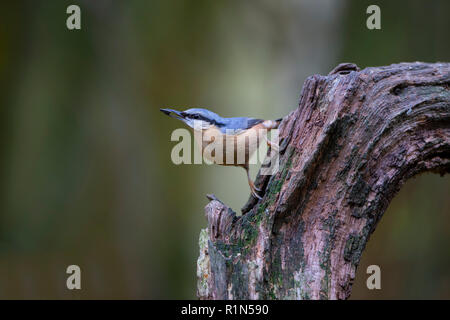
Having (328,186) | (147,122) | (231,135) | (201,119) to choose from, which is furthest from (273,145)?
(147,122)

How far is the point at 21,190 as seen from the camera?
546cm

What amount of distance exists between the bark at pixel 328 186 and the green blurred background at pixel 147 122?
11.3 feet

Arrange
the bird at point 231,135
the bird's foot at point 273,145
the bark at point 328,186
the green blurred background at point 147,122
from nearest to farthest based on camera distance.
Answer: the bark at point 328,186 < the bird's foot at point 273,145 < the bird at point 231,135 < the green blurred background at point 147,122

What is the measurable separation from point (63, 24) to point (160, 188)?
2.83 m

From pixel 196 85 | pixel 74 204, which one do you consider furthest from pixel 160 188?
pixel 196 85

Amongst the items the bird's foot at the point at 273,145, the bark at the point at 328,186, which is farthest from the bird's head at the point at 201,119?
the bark at the point at 328,186

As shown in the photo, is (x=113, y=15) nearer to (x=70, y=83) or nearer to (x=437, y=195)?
(x=70, y=83)

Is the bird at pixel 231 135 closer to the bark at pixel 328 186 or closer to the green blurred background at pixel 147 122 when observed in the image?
the bark at pixel 328 186

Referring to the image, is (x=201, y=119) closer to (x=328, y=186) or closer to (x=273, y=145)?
(x=273, y=145)

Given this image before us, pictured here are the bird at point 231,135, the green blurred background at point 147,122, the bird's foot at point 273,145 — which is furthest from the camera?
the green blurred background at point 147,122

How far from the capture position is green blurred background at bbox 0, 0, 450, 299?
532 cm

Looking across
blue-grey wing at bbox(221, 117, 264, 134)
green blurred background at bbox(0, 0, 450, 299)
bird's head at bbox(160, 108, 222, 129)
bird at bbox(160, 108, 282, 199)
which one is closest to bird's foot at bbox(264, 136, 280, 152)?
bird at bbox(160, 108, 282, 199)

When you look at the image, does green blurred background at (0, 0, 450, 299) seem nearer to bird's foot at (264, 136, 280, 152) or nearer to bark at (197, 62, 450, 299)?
bark at (197, 62, 450, 299)

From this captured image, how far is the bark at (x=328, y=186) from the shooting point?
199 cm
